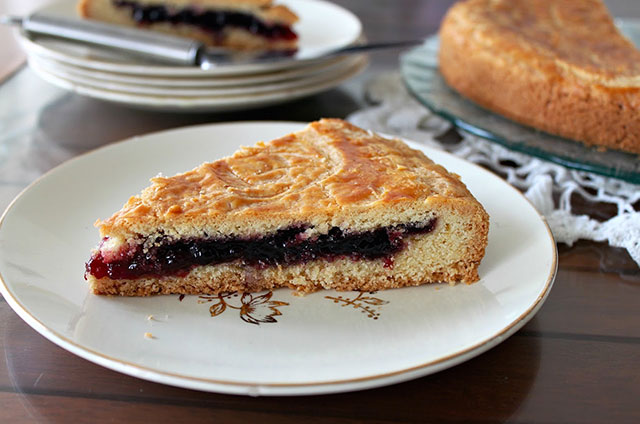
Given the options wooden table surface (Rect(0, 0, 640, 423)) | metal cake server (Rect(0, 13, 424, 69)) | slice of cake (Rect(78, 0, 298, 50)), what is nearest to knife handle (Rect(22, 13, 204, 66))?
metal cake server (Rect(0, 13, 424, 69))

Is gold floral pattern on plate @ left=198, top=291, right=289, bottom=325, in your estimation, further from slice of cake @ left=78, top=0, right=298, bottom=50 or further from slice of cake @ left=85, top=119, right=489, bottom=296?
slice of cake @ left=78, top=0, right=298, bottom=50

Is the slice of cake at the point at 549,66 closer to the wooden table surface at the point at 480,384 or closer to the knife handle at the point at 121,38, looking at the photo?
the wooden table surface at the point at 480,384

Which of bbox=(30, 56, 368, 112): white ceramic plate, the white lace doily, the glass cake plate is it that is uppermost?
bbox=(30, 56, 368, 112): white ceramic plate

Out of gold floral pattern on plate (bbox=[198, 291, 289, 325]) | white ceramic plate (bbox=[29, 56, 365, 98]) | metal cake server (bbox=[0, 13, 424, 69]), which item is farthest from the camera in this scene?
metal cake server (bbox=[0, 13, 424, 69])

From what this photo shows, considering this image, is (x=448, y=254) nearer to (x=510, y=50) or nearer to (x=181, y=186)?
(x=181, y=186)

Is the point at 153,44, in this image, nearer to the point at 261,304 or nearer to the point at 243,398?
the point at 261,304

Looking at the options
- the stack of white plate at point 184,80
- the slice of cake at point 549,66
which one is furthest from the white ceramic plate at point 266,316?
the stack of white plate at point 184,80

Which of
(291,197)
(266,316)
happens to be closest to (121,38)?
(291,197)

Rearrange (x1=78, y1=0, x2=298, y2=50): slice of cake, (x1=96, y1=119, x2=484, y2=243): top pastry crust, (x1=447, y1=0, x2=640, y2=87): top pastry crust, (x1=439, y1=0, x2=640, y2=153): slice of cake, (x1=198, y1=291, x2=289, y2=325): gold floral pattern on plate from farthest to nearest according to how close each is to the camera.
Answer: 1. (x1=78, y1=0, x2=298, y2=50): slice of cake
2. (x1=447, y1=0, x2=640, y2=87): top pastry crust
3. (x1=439, y1=0, x2=640, y2=153): slice of cake
4. (x1=96, y1=119, x2=484, y2=243): top pastry crust
5. (x1=198, y1=291, x2=289, y2=325): gold floral pattern on plate
